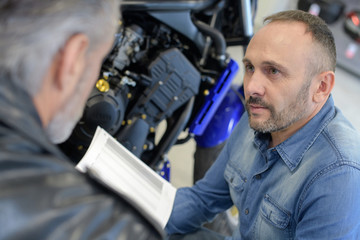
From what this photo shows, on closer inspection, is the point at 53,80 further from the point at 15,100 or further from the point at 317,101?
the point at 317,101

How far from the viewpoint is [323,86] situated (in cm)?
102

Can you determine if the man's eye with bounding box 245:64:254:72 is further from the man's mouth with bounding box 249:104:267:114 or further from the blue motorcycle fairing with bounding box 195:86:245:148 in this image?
the blue motorcycle fairing with bounding box 195:86:245:148

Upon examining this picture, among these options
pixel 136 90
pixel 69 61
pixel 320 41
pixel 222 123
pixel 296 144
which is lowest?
pixel 222 123

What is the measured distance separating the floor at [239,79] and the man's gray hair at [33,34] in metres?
1.74

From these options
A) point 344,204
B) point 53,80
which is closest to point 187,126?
point 344,204

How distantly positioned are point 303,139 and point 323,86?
15 centimetres

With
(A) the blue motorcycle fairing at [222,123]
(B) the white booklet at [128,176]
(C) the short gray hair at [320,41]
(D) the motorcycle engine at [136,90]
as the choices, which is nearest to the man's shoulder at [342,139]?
(C) the short gray hair at [320,41]

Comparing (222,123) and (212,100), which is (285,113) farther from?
(222,123)

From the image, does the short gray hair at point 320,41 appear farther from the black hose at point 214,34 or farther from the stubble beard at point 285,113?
the black hose at point 214,34

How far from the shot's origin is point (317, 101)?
1.02 metres

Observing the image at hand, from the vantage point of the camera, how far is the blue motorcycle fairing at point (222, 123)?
76.2 inches

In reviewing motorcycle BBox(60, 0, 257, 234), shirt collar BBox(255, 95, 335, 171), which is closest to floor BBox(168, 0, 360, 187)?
motorcycle BBox(60, 0, 257, 234)

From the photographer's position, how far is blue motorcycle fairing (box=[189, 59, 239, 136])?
1.80 meters

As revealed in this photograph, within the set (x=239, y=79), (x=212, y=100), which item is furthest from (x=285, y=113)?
(x=239, y=79)
